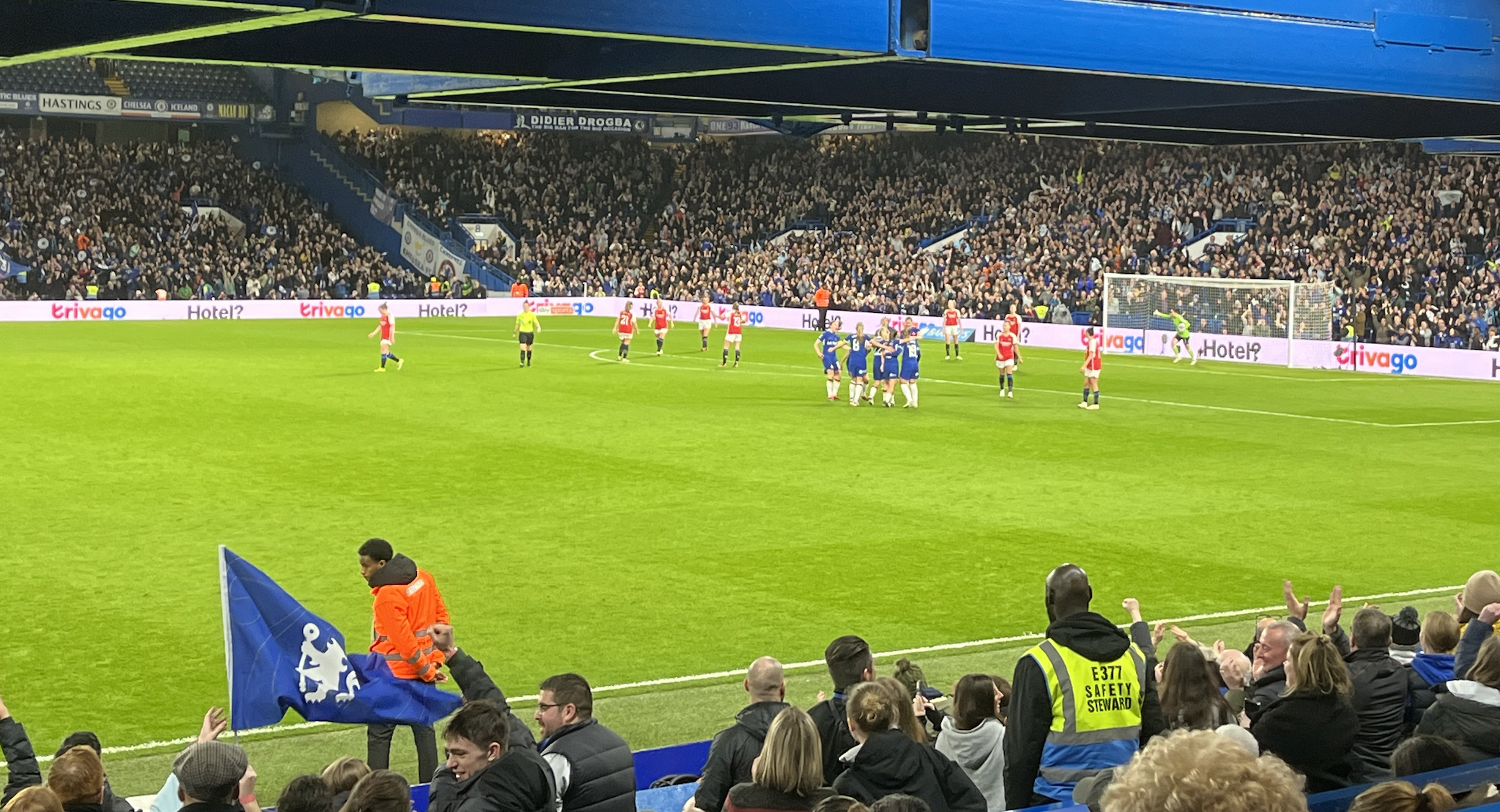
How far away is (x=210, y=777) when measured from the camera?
5.80 metres

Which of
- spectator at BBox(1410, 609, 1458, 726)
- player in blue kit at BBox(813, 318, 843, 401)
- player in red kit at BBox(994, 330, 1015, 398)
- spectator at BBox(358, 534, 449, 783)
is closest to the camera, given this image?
spectator at BBox(1410, 609, 1458, 726)

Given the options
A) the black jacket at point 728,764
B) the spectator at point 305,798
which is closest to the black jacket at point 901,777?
the black jacket at point 728,764

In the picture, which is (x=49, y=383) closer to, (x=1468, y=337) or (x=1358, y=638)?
(x=1358, y=638)

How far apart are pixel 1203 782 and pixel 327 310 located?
61484 mm

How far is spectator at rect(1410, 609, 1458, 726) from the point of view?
859cm

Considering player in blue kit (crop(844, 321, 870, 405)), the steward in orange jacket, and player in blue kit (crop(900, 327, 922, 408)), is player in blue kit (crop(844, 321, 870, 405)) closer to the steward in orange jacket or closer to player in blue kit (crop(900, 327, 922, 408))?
player in blue kit (crop(900, 327, 922, 408))

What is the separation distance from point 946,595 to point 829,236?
5604cm

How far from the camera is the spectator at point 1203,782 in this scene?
9.25 ft

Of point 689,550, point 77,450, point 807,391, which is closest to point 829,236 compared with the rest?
point 807,391

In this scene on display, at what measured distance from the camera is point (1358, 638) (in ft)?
28.6

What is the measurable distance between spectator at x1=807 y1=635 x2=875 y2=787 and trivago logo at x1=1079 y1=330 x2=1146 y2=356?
4283 centimetres

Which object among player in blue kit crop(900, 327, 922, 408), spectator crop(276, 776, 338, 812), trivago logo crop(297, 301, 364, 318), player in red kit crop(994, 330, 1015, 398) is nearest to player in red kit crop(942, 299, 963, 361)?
player in red kit crop(994, 330, 1015, 398)

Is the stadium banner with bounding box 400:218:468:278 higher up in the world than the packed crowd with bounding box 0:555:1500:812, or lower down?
higher up

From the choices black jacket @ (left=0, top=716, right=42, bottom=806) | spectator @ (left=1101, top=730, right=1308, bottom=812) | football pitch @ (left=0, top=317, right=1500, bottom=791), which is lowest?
football pitch @ (left=0, top=317, right=1500, bottom=791)
